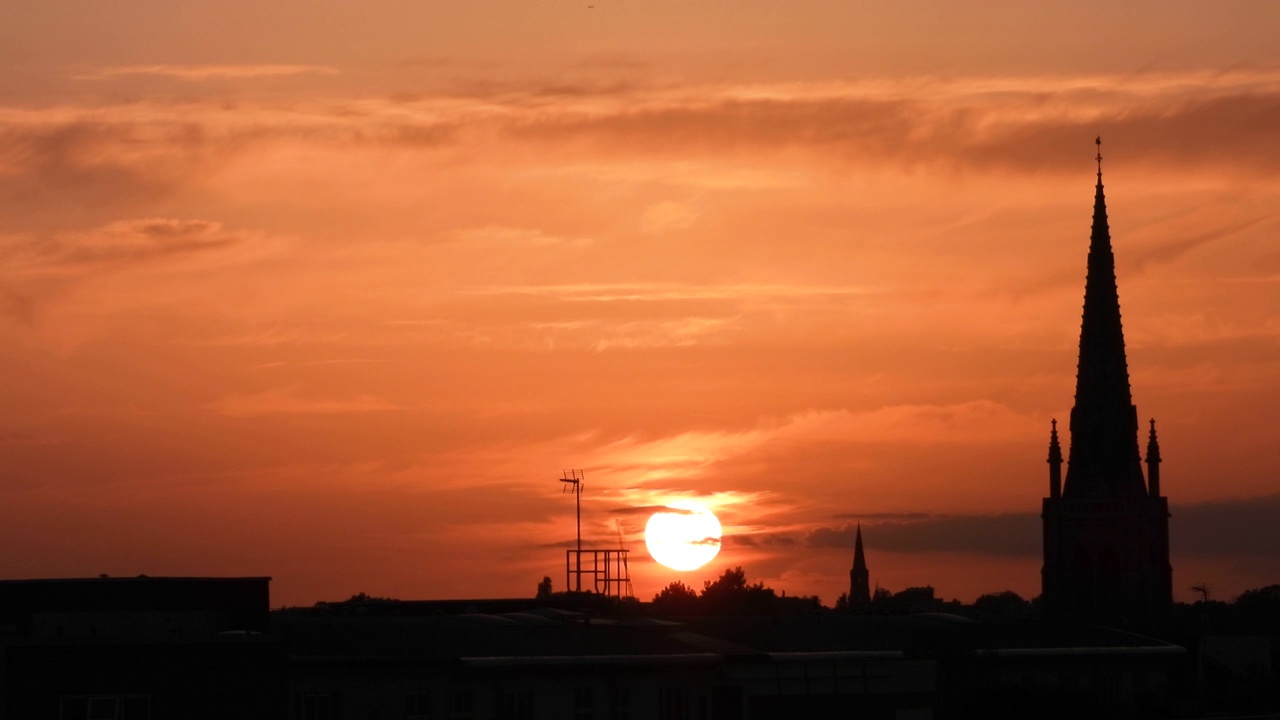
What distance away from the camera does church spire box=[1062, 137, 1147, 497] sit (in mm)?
181625

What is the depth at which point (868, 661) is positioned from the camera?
7281 centimetres

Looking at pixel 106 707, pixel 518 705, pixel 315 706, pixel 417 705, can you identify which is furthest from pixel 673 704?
pixel 106 707

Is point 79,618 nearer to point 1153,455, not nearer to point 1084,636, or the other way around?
point 1084,636

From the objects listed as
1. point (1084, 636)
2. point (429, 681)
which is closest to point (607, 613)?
point (1084, 636)

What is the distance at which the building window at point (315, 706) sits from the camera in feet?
201

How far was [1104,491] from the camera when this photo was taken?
601ft

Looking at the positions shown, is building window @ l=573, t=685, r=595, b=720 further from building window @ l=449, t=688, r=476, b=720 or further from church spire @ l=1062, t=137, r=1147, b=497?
church spire @ l=1062, t=137, r=1147, b=497

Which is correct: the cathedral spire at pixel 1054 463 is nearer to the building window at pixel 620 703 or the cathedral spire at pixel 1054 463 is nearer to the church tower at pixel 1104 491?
the church tower at pixel 1104 491

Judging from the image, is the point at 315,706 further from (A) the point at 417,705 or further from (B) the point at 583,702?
(B) the point at 583,702

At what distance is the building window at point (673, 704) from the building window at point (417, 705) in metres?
8.68

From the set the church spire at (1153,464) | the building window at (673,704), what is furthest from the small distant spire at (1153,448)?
the building window at (673,704)

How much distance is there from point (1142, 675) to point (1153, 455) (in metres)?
102

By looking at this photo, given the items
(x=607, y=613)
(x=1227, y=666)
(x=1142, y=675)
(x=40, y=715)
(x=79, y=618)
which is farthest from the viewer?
(x=1227, y=666)

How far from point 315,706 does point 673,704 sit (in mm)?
13113
